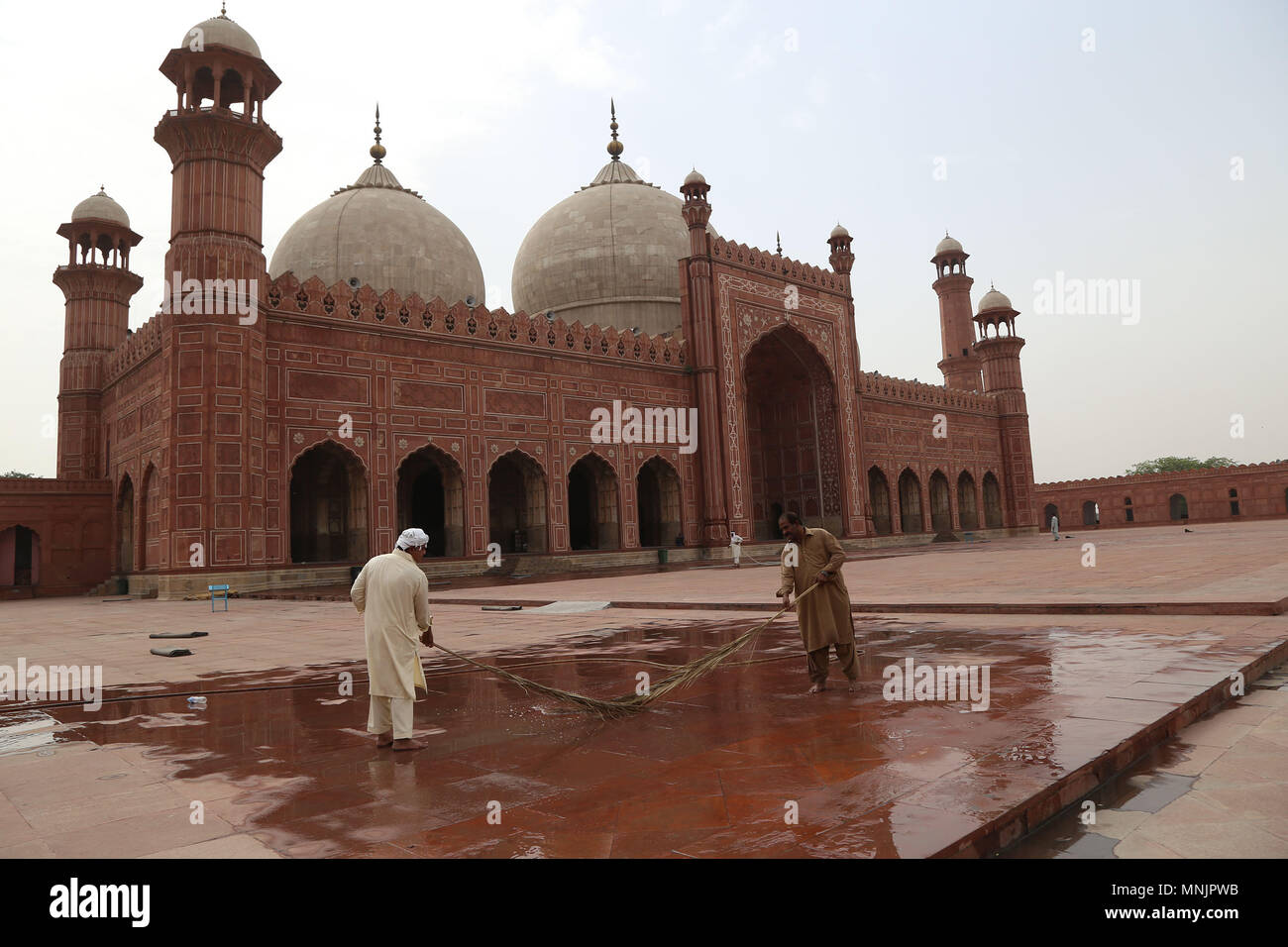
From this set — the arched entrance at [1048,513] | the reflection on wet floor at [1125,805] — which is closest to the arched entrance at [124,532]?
the reflection on wet floor at [1125,805]

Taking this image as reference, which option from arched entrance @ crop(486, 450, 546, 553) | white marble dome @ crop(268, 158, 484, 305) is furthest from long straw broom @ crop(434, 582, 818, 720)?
white marble dome @ crop(268, 158, 484, 305)

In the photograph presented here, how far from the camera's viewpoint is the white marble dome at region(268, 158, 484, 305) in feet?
75.0

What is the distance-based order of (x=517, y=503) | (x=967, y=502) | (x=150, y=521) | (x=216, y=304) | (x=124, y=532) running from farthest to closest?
(x=967, y=502)
(x=517, y=503)
(x=124, y=532)
(x=150, y=521)
(x=216, y=304)

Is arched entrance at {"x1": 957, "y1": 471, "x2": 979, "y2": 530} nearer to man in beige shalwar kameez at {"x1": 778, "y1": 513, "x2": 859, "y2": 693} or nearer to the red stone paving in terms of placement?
the red stone paving

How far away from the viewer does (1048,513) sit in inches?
1809

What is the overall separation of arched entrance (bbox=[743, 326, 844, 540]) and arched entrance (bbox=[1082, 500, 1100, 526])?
964 inches

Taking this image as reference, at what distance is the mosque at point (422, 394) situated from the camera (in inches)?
586

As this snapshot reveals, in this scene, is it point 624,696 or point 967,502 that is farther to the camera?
point 967,502

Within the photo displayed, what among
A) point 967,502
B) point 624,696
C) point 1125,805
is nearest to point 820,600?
point 624,696

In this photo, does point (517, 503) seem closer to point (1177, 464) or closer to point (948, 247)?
point (948, 247)

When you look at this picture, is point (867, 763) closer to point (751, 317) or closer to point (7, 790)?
point (7, 790)

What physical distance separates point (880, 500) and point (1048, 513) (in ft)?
70.5

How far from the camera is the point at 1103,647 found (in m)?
4.86

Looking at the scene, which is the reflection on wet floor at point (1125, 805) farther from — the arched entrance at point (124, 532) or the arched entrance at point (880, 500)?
the arched entrance at point (880, 500)
